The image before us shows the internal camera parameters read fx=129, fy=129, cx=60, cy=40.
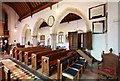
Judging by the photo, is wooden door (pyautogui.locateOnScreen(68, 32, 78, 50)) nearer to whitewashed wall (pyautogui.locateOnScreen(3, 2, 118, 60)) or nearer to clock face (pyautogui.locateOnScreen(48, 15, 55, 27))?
clock face (pyautogui.locateOnScreen(48, 15, 55, 27))

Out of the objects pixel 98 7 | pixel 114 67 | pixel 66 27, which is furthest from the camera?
pixel 66 27

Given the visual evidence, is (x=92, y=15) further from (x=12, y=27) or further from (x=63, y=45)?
(x=12, y=27)

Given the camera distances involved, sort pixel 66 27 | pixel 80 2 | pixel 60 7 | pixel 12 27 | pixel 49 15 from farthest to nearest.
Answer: pixel 12 27
pixel 66 27
pixel 49 15
pixel 60 7
pixel 80 2

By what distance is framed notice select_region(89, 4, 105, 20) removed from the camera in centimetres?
565

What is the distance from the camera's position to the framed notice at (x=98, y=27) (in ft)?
18.8

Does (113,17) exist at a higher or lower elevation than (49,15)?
lower

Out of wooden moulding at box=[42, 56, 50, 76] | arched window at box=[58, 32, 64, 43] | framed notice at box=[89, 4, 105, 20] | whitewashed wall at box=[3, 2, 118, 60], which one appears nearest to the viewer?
whitewashed wall at box=[3, 2, 118, 60]

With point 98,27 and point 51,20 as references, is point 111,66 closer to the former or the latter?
point 98,27

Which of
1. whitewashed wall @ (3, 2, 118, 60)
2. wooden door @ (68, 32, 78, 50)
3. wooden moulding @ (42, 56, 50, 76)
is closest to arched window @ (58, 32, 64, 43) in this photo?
whitewashed wall @ (3, 2, 118, 60)

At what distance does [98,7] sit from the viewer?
19.0ft

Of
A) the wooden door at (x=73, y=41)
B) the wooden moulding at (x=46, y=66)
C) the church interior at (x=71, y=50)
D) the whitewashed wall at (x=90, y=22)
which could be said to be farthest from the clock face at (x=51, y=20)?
the wooden moulding at (x=46, y=66)

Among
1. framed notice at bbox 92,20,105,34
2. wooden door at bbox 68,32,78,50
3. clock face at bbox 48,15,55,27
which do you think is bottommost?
wooden door at bbox 68,32,78,50

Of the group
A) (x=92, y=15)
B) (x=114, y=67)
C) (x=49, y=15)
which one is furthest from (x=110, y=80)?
(x=49, y=15)

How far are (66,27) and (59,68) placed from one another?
9.35 meters
